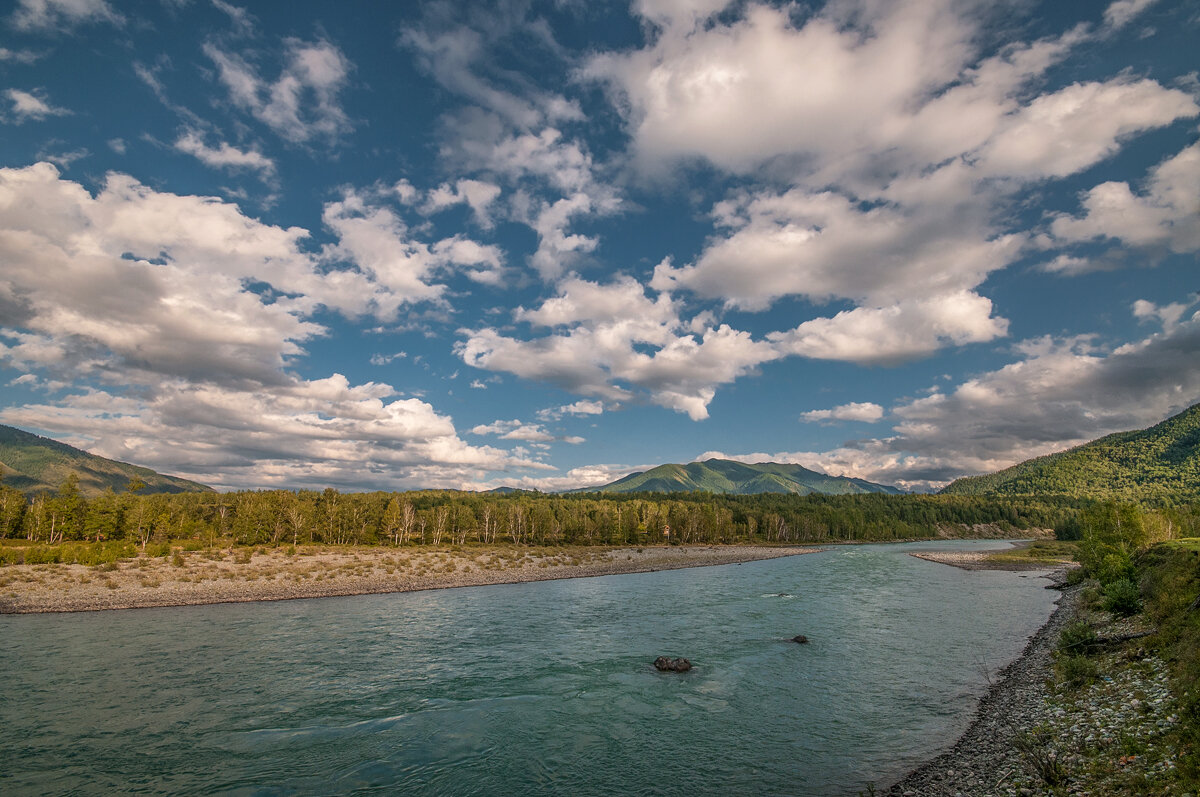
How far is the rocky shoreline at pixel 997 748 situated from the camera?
14.9m

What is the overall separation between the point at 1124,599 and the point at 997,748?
95.5 ft

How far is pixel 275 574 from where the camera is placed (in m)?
69.4

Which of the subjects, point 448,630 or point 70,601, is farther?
point 70,601

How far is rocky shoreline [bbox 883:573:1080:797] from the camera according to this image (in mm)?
14922

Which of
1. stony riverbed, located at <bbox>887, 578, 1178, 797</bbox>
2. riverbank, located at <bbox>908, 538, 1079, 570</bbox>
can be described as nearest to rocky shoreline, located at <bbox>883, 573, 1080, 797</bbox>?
stony riverbed, located at <bbox>887, 578, 1178, 797</bbox>

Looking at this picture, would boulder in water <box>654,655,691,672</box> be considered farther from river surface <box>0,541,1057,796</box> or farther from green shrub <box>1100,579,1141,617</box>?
green shrub <box>1100,579,1141,617</box>

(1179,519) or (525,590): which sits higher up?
(1179,519)

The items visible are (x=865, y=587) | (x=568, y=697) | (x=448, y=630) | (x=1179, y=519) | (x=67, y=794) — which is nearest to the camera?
(x=67, y=794)

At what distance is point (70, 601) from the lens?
49.2m

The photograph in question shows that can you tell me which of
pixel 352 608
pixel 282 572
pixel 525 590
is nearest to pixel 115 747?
pixel 352 608

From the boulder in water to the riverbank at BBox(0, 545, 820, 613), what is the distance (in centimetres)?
4590

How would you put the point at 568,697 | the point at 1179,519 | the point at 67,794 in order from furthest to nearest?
the point at 1179,519, the point at 568,697, the point at 67,794

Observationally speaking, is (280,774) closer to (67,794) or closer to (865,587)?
(67,794)

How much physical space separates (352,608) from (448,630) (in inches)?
651
